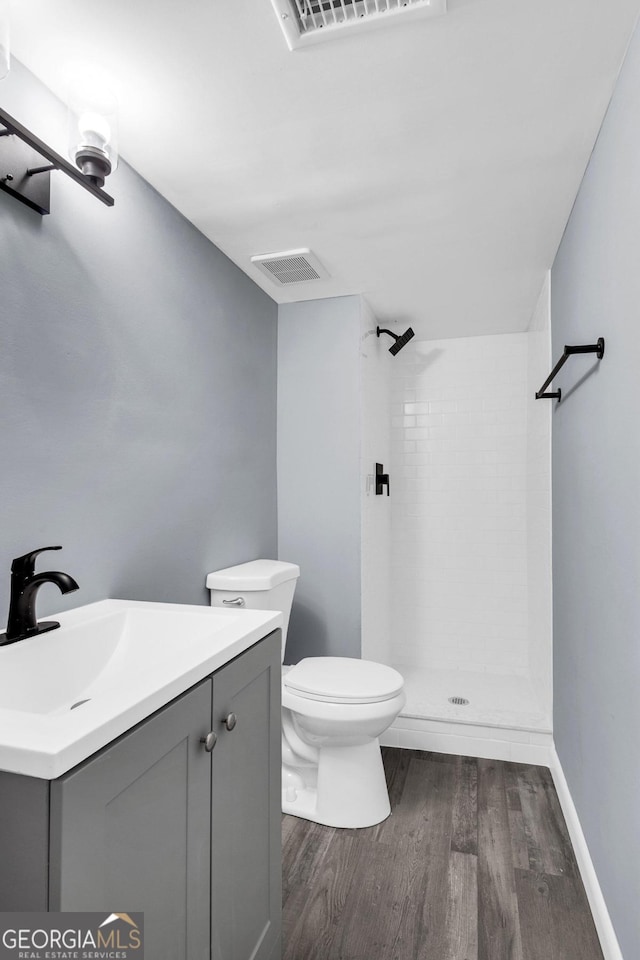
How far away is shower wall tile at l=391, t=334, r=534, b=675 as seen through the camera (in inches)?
134

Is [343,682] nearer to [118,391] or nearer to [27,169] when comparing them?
[118,391]

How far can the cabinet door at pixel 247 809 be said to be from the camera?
1.04 meters

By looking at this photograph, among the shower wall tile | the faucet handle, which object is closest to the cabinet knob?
the faucet handle

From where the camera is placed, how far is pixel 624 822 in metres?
1.29

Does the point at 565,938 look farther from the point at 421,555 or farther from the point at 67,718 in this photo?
the point at 421,555

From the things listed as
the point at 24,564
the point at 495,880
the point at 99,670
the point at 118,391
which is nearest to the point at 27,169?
the point at 118,391

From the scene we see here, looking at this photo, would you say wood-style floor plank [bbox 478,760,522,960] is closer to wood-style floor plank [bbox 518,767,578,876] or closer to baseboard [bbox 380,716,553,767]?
wood-style floor plank [bbox 518,767,578,876]

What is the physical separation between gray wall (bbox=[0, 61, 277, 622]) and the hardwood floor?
0.97 meters

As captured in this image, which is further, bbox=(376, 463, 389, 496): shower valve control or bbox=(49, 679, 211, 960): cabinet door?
bbox=(376, 463, 389, 496): shower valve control

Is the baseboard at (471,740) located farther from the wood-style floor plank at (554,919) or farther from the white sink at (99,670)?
the white sink at (99,670)

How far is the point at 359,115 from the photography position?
1506 millimetres

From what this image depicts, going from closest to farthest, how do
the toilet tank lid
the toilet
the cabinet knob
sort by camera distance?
the cabinet knob < the toilet < the toilet tank lid

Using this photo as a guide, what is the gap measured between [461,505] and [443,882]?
7.00 feet

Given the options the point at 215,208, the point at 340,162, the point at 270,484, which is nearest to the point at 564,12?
the point at 340,162
